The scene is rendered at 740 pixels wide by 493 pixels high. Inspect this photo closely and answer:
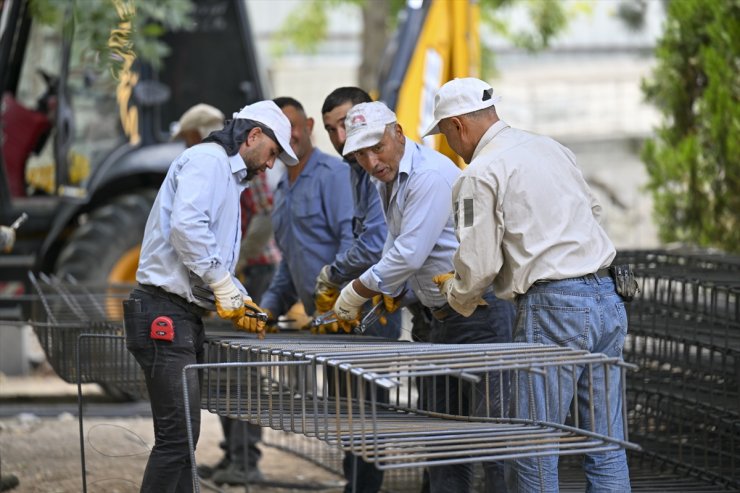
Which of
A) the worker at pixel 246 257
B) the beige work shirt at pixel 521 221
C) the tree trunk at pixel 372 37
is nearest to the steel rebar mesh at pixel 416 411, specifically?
the beige work shirt at pixel 521 221

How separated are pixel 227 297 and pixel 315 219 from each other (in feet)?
4.93

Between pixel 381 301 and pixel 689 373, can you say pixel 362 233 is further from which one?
pixel 689 373

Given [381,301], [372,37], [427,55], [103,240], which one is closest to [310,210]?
A: [381,301]

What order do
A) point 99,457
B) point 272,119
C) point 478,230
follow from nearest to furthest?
point 478,230 < point 272,119 < point 99,457

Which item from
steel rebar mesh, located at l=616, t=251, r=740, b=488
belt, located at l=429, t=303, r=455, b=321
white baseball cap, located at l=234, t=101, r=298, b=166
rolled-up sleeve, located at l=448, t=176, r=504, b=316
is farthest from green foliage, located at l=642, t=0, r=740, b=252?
rolled-up sleeve, located at l=448, t=176, r=504, b=316

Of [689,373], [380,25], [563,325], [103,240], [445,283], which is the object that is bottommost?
[689,373]

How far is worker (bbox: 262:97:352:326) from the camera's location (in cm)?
682

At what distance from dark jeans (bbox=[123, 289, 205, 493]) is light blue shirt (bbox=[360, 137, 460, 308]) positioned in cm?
82

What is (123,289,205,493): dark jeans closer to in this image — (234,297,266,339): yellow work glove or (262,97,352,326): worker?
(234,297,266,339): yellow work glove

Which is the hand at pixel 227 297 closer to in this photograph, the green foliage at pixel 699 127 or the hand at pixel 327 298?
the hand at pixel 327 298

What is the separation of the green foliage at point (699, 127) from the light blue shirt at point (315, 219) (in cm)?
369

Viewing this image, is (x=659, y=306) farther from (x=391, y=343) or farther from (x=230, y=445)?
(x=230, y=445)

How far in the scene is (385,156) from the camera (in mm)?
5859

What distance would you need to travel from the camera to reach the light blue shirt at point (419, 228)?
575cm
